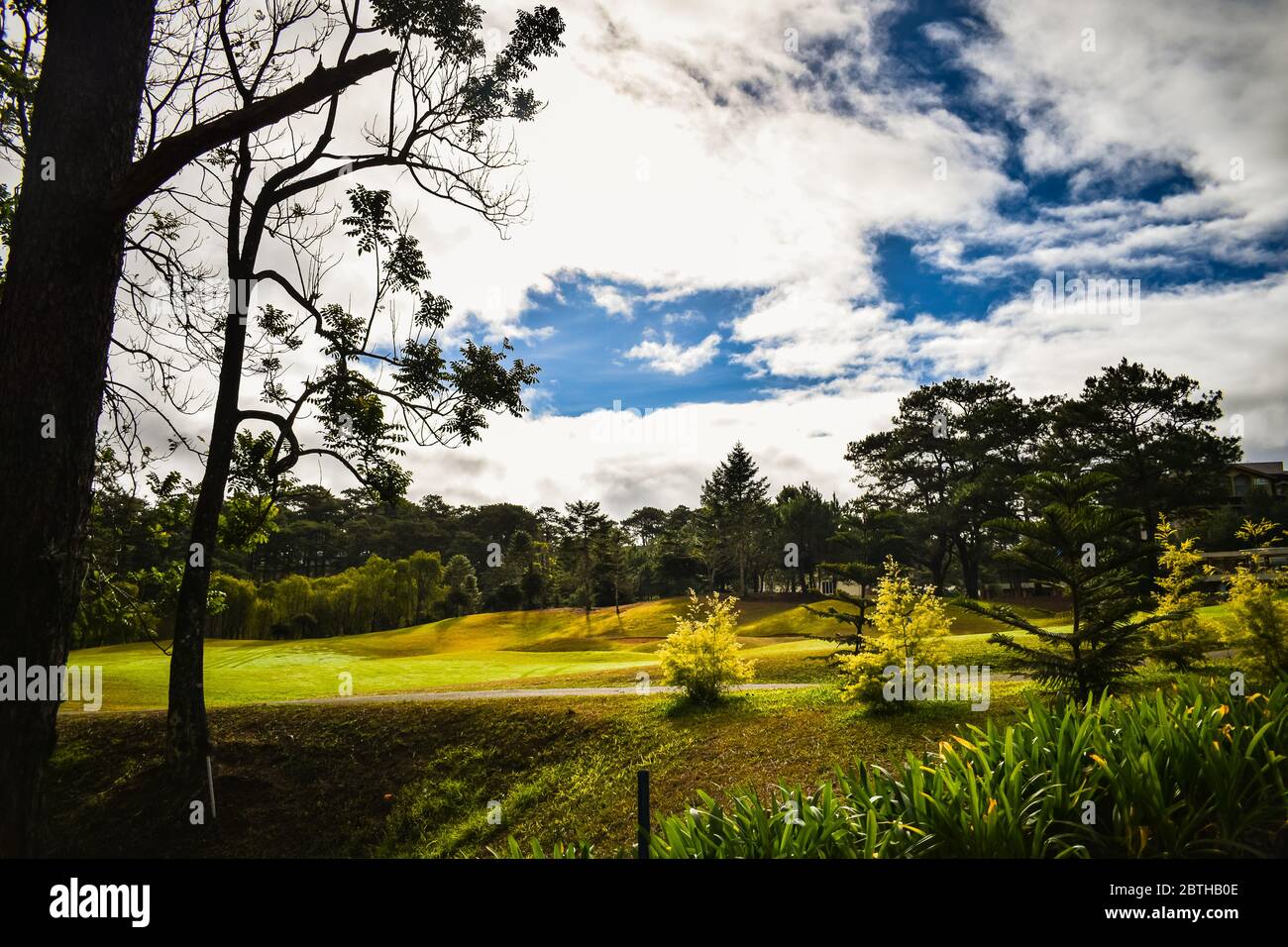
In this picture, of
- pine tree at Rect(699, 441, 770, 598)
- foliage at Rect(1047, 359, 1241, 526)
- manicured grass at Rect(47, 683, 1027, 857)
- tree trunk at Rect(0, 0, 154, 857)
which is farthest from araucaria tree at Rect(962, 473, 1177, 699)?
pine tree at Rect(699, 441, 770, 598)

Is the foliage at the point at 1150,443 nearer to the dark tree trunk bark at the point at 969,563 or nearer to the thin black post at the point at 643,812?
the dark tree trunk bark at the point at 969,563

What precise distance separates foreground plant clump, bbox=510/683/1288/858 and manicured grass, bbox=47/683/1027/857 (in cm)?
399

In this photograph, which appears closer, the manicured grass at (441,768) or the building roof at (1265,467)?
the manicured grass at (441,768)

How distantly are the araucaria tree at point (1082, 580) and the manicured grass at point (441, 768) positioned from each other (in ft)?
4.03

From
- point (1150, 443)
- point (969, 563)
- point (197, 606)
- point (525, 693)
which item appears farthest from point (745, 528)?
point (197, 606)

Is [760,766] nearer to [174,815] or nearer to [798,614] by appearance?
[174,815]

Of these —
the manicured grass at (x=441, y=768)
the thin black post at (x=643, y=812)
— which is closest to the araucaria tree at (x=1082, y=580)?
the manicured grass at (x=441, y=768)

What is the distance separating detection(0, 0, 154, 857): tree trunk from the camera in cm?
332

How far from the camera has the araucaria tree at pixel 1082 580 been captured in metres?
8.02

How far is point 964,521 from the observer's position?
39.0m

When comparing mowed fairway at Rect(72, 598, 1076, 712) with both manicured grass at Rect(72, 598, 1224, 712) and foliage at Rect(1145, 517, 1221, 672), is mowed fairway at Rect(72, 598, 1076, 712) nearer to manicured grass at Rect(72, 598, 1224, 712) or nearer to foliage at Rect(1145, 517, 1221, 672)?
manicured grass at Rect(72, 598, 1224, 712)

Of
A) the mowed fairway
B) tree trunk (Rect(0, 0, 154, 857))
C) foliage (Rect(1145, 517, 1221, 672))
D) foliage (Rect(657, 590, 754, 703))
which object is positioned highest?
tree trunk (Rect(0, 0, 154, 857))

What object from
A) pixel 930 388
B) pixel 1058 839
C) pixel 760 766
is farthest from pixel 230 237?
pixel 930 388
